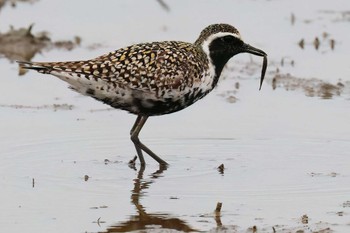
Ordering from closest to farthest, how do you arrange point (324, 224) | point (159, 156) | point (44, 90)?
point (324, 224), point (159, 156), point (44, 90)

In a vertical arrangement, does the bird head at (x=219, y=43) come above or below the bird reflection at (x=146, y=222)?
above

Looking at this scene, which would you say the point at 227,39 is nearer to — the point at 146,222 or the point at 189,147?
the point at 189,147

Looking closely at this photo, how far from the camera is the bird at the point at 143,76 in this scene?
11289mm

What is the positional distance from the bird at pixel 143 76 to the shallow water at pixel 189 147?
70cm

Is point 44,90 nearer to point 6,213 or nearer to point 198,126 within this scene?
point 198,126

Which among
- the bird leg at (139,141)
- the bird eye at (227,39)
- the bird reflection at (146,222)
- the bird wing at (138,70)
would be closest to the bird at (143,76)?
the bird wing at (138,70)

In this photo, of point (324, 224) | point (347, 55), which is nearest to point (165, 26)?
point (347, 55)

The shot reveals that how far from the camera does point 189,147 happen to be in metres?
12.4

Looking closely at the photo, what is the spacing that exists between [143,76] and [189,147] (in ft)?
4.66

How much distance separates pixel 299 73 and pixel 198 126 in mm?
2641

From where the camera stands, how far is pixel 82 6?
18891 mm

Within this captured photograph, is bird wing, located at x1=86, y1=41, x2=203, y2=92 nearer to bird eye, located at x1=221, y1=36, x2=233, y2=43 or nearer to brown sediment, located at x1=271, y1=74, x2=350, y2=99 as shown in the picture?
bird eye, located at x1=221, y1=36, x2=233, y2=43

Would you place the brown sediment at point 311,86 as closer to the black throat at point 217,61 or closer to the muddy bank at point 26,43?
the black throat at point 217,61

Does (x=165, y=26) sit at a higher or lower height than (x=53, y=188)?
higher
